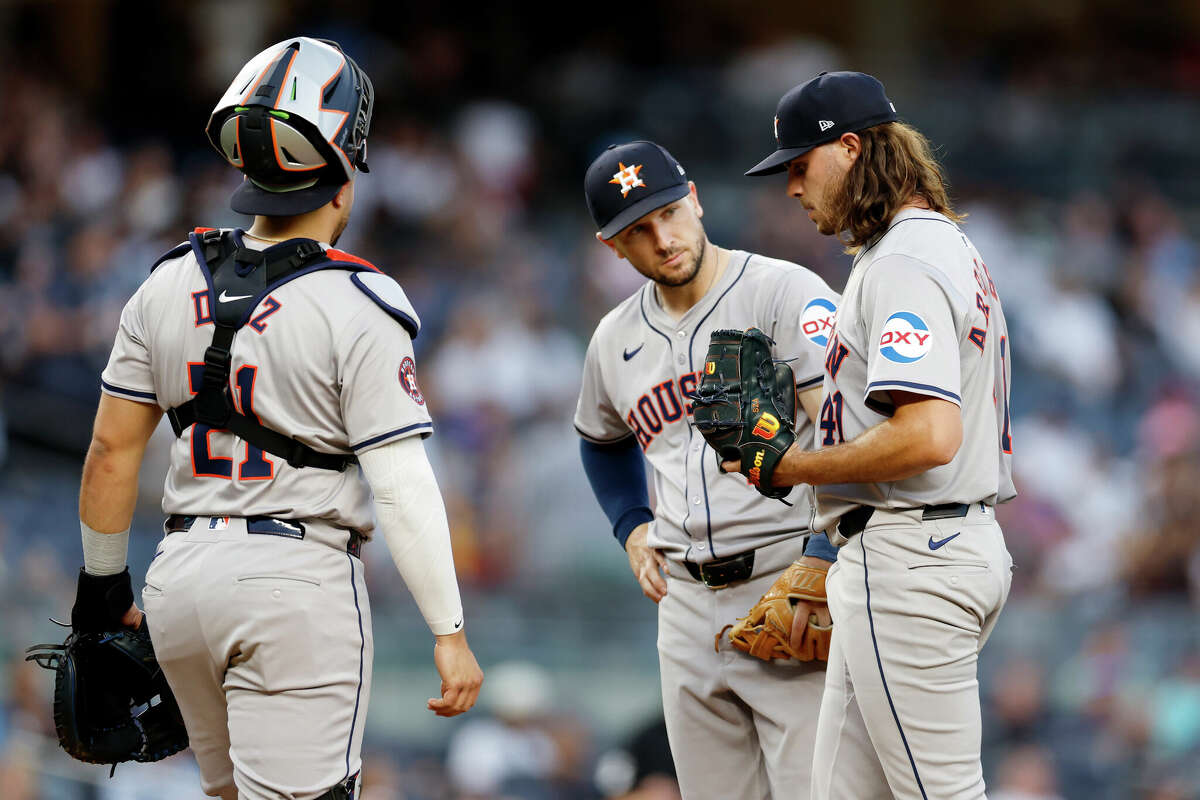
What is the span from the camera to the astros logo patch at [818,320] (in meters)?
3.58

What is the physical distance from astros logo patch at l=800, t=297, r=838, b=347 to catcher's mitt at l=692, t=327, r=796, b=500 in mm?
236

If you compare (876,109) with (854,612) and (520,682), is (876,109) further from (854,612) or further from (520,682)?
(520,682)

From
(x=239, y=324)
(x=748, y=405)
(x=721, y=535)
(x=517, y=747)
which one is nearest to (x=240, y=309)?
(x=239, y=324)

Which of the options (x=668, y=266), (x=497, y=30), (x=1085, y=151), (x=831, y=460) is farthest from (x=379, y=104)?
(x=831, y=460)

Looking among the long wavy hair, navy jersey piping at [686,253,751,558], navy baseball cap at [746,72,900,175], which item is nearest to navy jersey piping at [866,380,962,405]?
the long wavy hair

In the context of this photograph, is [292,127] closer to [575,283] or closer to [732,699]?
[732,699]

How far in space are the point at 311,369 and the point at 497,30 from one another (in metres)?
10.5

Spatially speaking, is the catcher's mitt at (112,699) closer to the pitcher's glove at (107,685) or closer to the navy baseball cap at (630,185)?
the pitcher's glove at (107,685)

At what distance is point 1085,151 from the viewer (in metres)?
11.7

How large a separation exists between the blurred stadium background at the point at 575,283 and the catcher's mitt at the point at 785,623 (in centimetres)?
213

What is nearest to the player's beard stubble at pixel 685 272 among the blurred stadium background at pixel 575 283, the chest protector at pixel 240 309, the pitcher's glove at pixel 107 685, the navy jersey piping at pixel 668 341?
the navy jersey piping at pixel 668 341

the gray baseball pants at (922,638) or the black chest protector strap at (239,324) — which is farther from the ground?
the black chest protector strap at (239,324)

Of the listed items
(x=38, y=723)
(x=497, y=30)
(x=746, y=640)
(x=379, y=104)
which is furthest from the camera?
(x=497, y=30)

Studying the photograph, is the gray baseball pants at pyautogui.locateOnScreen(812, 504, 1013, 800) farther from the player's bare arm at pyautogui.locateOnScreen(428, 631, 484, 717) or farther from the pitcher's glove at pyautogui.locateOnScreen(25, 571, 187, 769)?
the pitcher's glove at pyautogui.locateOnScreen(25, 571, 187, 769)
